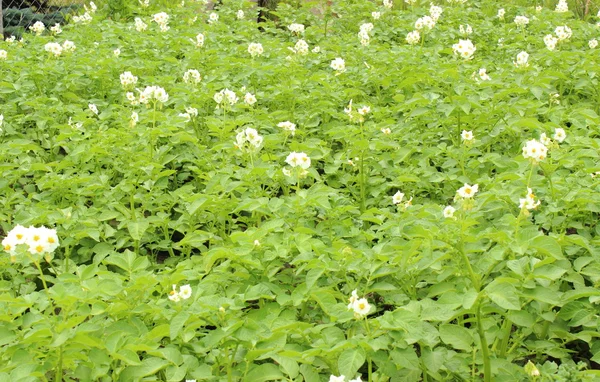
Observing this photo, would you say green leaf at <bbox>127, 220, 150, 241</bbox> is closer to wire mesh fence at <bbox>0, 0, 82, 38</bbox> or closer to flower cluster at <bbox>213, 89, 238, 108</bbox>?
flower cluster at <bbox>213, 89, 238, 108</bbox>

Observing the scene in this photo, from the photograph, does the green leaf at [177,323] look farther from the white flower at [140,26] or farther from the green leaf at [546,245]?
the white flower at [140,26]

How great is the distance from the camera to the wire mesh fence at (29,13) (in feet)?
22.1

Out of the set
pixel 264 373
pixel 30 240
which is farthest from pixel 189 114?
pixel 264 373

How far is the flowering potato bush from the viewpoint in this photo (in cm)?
219

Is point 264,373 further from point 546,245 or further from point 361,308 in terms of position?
point 546,245

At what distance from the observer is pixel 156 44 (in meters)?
Answer: 5.29

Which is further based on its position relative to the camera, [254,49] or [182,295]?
[254,49]

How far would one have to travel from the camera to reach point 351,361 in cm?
201

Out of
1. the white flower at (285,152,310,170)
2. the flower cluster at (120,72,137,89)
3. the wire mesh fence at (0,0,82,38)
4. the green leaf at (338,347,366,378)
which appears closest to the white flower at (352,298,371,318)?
the green leaf at (338,347,366,378)

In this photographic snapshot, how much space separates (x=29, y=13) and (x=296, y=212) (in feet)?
16.8

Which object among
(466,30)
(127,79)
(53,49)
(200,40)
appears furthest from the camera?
(466,30)

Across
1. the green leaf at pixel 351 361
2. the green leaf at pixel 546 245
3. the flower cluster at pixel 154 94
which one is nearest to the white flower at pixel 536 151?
the green leaf at pixel 546 245

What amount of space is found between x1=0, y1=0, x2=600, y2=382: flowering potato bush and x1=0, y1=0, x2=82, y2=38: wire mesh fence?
1.29 metres

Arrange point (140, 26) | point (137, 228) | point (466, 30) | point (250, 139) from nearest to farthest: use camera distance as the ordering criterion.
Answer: point (137, 228) < point (250, 139) < point (140, 26) < point (466, 30)
